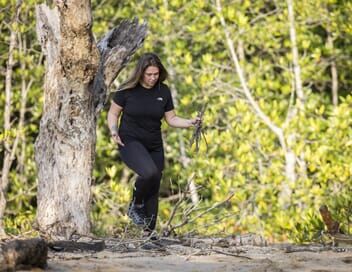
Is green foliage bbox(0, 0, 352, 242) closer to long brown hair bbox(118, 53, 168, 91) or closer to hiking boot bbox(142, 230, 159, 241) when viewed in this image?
long brown hair bbox(118, 53, 168, 91)

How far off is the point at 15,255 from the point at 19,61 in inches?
321

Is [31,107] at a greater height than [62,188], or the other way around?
[31,107]

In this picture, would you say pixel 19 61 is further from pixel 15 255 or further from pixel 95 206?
pixel 15 255

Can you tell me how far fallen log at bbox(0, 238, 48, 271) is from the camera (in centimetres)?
534

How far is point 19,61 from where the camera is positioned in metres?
13.2

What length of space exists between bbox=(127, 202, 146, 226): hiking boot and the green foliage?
2.74 meters

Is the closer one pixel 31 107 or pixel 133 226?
pixel 133 226

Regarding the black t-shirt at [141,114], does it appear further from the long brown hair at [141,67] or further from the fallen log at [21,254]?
the fallen log at [21,254]

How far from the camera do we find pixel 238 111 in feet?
42.0

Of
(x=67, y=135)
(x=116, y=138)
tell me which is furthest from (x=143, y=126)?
(x=67, y=135)

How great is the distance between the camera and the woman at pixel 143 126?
7.66 metres

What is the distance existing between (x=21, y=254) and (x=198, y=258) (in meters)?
1.52

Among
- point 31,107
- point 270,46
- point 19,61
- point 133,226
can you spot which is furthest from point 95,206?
point 133,226

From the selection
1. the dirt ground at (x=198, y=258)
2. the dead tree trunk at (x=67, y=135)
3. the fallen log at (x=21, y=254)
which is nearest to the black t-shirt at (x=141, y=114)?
the dead tree trunk at (x=67, y=135)
